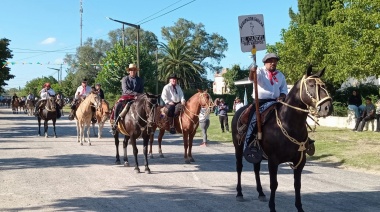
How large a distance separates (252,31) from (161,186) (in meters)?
3.94

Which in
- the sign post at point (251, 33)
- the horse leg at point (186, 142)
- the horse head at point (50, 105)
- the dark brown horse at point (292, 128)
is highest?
the sign post at point (251, 33)

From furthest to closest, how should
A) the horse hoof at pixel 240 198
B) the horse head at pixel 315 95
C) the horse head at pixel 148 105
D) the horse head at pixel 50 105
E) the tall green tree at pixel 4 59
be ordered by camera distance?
1. the tall green tree at pixel 4 59
2. the horse head at pixel 50 105
3. the horse head at pixel 148 105
4. the horse hoof at pixel 240 198
5. the horse head at pixel 315 95

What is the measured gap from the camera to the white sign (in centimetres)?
810

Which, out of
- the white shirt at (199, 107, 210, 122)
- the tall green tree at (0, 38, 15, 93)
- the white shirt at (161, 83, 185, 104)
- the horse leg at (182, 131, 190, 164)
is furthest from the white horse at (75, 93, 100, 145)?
the tall green tree at (0, 38, 15, 93)

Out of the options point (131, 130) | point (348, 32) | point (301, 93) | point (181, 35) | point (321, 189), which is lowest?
point (321, 189)

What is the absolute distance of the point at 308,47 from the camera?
1345 inches

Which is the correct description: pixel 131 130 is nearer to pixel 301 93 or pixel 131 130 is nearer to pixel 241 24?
pixel 241 24

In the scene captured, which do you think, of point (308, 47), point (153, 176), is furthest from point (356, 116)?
point (153, 176)

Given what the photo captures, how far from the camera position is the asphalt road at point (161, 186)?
25.7ft

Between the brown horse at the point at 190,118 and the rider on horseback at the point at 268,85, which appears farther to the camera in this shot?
the brown horse at the point at 190,118

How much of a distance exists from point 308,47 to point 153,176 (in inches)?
1029

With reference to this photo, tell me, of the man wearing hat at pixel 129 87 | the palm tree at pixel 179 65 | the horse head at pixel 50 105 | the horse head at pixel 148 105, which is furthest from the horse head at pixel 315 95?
the palm tree at pixel 179 65

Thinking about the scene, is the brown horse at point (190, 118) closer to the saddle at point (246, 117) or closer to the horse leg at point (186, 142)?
the horse leg at point (186, 142)

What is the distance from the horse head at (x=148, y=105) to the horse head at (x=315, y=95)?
5.59 meters
